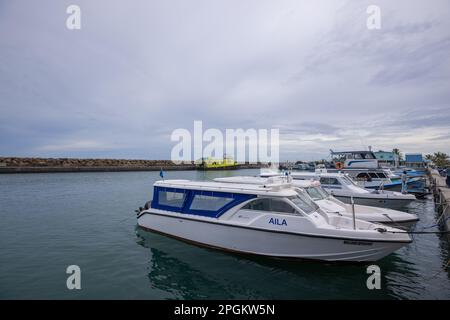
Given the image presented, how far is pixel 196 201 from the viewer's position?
1040cm

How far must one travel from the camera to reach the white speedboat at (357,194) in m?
16.5

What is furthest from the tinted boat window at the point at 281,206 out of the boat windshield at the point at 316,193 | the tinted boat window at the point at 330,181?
the tinted boat window at the point at 330,181

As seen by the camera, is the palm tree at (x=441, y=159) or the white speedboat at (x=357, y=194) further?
the palm tree at (x=441, y=159)

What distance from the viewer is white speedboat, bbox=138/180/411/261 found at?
25.7 ft

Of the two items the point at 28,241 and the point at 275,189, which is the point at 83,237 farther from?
the point at 275,189

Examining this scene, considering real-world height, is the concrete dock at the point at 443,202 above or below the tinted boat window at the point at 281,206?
below

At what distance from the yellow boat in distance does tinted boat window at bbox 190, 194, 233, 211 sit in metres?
64.2

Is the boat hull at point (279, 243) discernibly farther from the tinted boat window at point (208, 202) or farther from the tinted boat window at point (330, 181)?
the tinted boat window at point (330, 181)

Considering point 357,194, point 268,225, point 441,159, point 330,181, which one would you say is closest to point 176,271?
point 268,225

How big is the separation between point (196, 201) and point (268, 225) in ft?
11.0

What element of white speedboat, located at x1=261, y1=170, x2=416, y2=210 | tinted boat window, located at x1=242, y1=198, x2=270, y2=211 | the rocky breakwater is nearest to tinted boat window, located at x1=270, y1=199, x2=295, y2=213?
tinted boat window, located at x1=242, y1=198, x2=270, y2=211

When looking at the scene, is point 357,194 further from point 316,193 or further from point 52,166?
point 52,166
